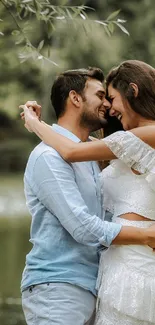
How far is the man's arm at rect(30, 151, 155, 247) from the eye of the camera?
2646 mm

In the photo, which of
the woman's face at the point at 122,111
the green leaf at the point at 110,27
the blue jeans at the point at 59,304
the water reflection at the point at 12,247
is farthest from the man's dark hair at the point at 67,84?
the water reflection at the point at 12,247

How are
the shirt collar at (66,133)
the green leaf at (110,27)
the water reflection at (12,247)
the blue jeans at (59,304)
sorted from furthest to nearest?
the water reflection at (12,247) → the green leaf at (110,27) → the shirt collar at (66,133) → the blue jeans at (59,304)

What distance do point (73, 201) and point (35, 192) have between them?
0.14m

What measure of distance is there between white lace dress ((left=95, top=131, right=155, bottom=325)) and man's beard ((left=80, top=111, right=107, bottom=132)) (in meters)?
0.21

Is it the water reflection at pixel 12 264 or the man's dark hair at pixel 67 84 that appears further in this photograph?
the water reflection at pixel 12 264

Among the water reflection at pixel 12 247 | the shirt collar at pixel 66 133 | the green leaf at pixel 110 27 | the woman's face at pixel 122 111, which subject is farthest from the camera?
the water reflection at pixel 12 247

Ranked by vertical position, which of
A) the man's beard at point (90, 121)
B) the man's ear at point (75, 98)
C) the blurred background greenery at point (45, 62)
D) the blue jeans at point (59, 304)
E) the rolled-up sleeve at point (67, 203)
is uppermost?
the man's ear at point (75, 98)

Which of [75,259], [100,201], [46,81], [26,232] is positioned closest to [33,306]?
[75,259]

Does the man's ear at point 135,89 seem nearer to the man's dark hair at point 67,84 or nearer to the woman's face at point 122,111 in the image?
the woman's face at point 122,111

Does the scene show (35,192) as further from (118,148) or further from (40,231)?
(118,148)

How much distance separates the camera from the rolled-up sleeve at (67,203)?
8.68ft

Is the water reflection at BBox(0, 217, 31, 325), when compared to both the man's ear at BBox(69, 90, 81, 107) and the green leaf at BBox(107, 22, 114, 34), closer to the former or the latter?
the green leaf at BBox(107, 22, 114, 34)

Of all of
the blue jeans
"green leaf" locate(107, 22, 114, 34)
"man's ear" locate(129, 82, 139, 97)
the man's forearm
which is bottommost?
the blue jeans

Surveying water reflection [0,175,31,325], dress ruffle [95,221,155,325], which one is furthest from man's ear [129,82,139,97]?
water reflection [0,175,31,325]
